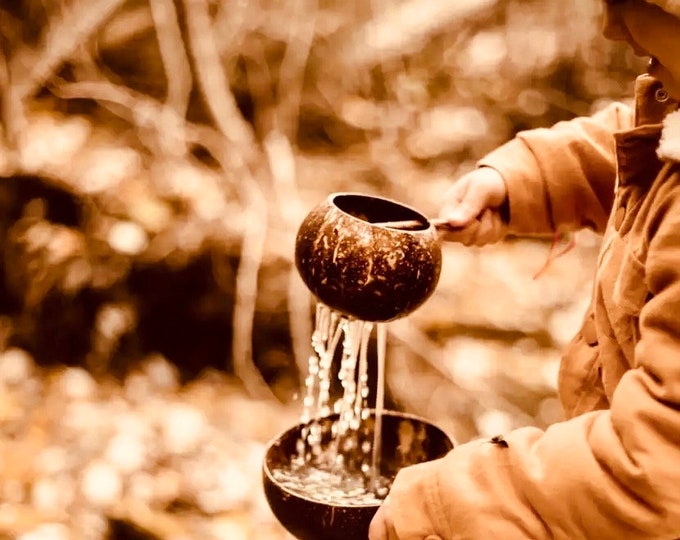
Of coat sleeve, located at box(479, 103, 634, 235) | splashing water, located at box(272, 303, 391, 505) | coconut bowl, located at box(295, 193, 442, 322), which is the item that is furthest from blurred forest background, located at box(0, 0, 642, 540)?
coconut bowl, located at box(295, 193, 442, 322)

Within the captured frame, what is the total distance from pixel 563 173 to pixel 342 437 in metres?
0.51

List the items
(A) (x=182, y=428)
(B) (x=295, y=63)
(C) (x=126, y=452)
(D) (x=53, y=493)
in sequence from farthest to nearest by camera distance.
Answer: (B) (x=295, y=63) → (A) (x=182, y=428) → (C) (x=126, y=452) → (D) (x=53, y=493)

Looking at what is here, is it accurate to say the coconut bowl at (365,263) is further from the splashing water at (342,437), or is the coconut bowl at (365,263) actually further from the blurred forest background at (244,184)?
the blurred forest background at (244,184)

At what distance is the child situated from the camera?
708 millimetres

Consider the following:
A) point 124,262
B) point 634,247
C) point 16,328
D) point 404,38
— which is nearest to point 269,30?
point 404,38

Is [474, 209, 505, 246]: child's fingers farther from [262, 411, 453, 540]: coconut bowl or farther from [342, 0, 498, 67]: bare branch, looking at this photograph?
[342, 0, 498, 67]: bare branch

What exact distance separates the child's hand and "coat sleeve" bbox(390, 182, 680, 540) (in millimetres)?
400

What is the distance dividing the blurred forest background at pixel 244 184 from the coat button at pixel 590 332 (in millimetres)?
1121

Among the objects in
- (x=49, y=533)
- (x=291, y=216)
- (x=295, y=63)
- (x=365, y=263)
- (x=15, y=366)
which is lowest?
(x=49, y=533)

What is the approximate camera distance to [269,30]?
205 centimetres

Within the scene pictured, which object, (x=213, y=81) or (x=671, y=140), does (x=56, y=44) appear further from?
(x=671, y=140)

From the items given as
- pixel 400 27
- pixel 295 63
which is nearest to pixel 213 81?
pixel 295 63

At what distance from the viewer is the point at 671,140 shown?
0.75m

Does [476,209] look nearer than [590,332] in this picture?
No
